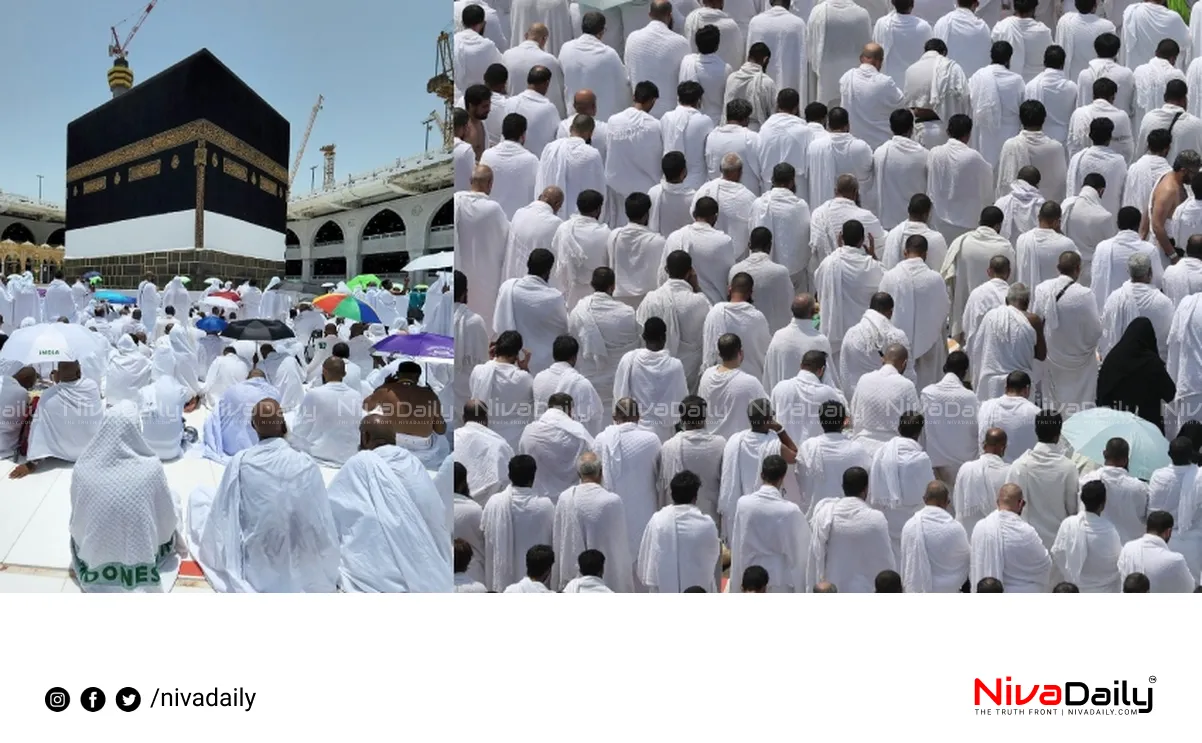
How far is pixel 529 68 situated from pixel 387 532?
296 cm

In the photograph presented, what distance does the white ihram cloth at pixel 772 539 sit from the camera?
4.21 m

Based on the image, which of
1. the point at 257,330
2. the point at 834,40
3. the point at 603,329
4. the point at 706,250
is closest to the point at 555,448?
the point at 603,329

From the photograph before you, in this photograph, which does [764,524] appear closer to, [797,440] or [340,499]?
[797,440]

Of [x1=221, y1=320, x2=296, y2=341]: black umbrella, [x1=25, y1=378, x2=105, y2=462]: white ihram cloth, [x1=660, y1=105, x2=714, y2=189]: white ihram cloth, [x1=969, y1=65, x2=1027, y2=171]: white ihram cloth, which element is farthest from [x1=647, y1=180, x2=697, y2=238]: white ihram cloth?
[x1=221, y1=320, x2=296, y2=341]: black umbrella

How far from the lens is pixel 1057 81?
19.4ft

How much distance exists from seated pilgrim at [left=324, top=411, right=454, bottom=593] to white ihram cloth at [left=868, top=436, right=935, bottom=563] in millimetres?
2011

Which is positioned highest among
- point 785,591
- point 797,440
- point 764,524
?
point 797,440

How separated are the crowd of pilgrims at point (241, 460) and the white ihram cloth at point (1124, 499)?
294 cm

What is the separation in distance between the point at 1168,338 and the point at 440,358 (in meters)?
4.37

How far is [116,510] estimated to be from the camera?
15.7 ft

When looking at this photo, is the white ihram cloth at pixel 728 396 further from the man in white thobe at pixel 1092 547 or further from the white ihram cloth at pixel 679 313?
the man in white thobe at pixel 1092 547

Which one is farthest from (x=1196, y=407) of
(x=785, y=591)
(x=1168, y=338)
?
(x=785, y=591)
